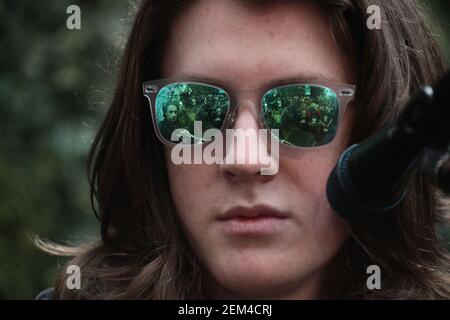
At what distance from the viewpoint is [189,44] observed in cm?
187

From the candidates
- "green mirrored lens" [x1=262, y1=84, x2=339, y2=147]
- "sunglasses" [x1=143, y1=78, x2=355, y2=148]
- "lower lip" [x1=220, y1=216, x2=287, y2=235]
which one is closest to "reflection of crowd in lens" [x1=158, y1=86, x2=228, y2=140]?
"sunglasses" [x1=143, y1=78, x2=355, y2=148]

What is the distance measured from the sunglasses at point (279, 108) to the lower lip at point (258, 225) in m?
0.17

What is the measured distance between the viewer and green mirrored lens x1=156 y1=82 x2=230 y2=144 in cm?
178

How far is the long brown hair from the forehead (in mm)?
34

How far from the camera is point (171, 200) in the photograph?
202cm

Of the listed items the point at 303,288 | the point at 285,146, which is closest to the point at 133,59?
the point at 285,146

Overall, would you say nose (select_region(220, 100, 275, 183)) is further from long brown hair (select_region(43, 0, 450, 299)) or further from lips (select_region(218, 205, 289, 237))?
long brown hair (select_region(43, 0, 450, 299))

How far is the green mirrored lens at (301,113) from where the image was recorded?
5.70 feet
